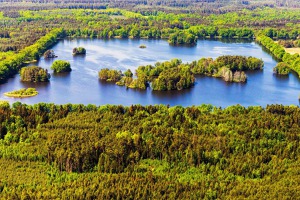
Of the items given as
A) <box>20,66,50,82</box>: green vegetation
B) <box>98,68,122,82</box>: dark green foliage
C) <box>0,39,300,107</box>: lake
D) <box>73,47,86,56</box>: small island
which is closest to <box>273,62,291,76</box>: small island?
<box>0,39,300,107</box>: lake

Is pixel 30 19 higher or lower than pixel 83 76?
higher

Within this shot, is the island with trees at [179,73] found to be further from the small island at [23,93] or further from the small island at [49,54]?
the small island at [49,54]

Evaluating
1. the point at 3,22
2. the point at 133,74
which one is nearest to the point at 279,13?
the point at 3,22

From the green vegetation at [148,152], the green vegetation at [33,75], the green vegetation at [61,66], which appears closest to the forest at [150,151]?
the green vegetation at [148,152]

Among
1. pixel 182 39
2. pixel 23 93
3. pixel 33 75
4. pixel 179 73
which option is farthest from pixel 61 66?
pixel 182 39

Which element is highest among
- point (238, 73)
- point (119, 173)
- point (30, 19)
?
point (30, 19)

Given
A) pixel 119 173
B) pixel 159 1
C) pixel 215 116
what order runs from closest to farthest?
pixel 119 173
pixel 215 116
pixel 159 1

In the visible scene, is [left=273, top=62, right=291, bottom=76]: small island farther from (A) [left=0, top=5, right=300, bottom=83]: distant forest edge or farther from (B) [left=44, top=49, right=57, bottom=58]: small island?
(B) [left=44, top=49, right=57, bottom=58]: small island

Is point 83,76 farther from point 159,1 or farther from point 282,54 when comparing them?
point 159,1
